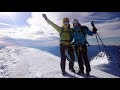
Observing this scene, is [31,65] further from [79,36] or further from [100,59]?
[100,59]

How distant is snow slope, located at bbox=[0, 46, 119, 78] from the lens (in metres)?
4.07

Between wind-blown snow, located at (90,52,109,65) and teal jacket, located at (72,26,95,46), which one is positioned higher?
teal jacket, located at (72,26,95,46)

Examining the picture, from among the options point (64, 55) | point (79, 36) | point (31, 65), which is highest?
point (79, 36)

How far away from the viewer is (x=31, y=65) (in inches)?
160

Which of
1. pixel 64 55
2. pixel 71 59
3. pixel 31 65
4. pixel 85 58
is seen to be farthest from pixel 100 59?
pixel 31 65

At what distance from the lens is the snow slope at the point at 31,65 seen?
4.07m

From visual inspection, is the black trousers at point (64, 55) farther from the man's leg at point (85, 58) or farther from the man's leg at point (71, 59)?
the man's leg at point (85, 58)

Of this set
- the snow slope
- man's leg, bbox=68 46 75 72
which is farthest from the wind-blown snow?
man's leg, bbox=68 46 75 72

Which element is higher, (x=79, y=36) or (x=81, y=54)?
(x=79, y=36)

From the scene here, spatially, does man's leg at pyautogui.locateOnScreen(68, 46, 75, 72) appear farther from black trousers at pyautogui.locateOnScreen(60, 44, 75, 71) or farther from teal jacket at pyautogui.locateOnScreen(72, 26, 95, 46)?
teal jacket at pyautogui.locateOnScreen(72, 26, 95, 46)

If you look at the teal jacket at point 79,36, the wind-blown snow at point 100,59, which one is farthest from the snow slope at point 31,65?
the teal jacket at point 79,36

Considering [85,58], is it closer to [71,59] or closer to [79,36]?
[71,59]

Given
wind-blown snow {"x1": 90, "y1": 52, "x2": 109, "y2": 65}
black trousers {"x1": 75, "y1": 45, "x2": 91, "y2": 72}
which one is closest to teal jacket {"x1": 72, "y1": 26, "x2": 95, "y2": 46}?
black trousers {"x1": 75, "y1": 45, "x2": 91, "y2": 72}
